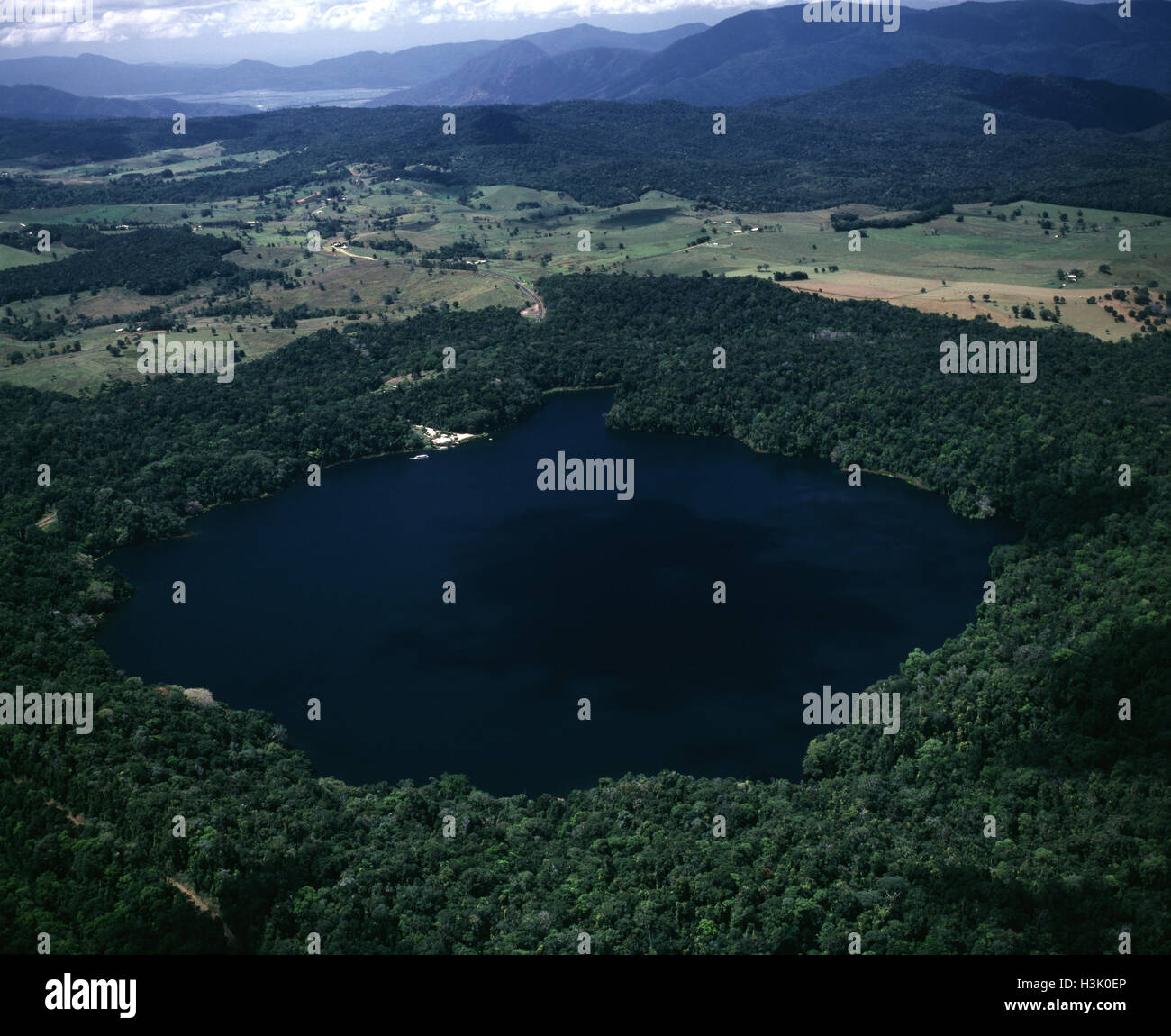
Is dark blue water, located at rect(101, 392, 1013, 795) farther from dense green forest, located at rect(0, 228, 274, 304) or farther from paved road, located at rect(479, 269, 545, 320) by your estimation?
dense green forest, located at rect(0, 228, 274, 304)

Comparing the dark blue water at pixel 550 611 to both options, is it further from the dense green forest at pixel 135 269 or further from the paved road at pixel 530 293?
the dense green forest at pixel 135 269

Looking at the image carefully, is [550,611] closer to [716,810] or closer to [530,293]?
[716,810]

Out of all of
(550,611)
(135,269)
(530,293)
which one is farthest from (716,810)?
(135,269)

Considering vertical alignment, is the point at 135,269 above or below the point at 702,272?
Answer: above

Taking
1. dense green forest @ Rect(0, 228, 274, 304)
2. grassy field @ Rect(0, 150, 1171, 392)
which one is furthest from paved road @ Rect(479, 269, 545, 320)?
dense green forest @ Rect(0, 228, 274, 304)

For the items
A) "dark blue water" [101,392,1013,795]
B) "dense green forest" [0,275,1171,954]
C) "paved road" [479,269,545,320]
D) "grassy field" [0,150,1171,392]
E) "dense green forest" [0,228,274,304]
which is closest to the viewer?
"dense green forest" [0,275,1171,954]

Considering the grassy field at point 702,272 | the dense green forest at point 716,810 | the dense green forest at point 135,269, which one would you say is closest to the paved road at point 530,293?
the grassy field at point 702,272

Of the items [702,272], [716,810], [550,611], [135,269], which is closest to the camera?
[716,810]

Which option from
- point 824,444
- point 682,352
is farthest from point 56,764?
point 682,352
